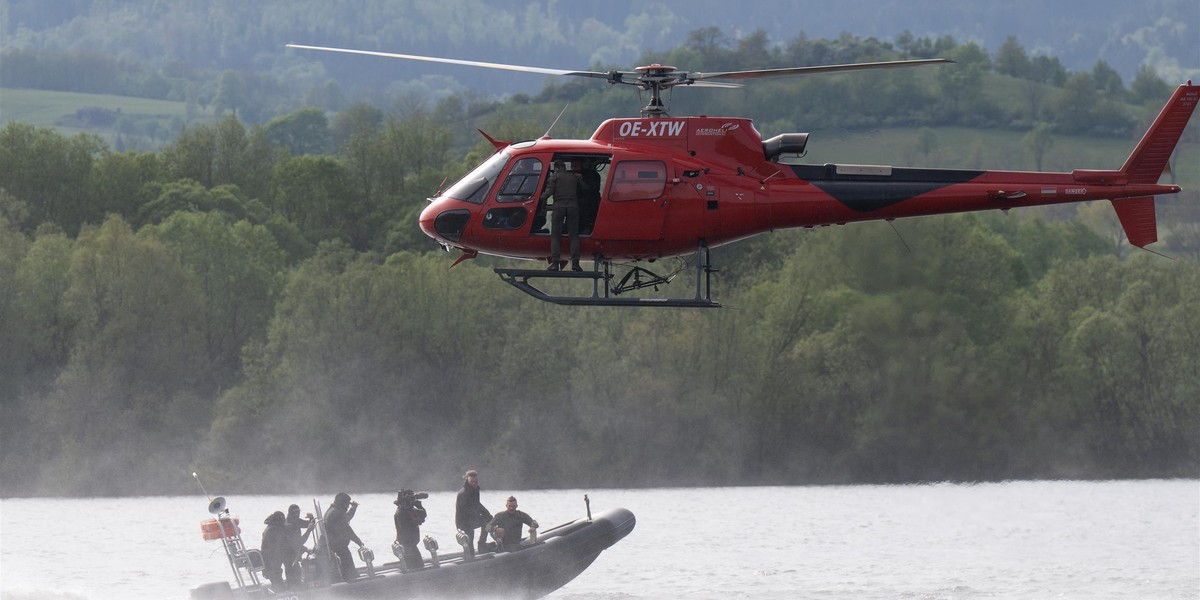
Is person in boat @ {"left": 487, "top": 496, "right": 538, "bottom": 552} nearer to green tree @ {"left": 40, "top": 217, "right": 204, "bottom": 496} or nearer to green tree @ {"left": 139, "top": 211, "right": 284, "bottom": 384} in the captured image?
green tree @ {"left": 40, "top": 217, "right": 204, "bottom": 496}

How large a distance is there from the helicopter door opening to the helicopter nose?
975 mm

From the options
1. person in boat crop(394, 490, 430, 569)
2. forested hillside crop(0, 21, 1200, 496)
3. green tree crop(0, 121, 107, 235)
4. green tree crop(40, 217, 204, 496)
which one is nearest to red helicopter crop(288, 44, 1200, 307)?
person in boat crop(394, 490, 430, 569)

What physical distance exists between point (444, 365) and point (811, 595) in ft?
104

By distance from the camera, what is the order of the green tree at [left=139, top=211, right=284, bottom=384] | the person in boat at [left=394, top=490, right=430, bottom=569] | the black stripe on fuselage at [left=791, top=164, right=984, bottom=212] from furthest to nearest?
1. the green tree at [left=139, top=211, right=284, bottom=384]
2. the person in boat at [left=394, top=490, right=430, bottom=569]
3. the black stripe on fuselage at [left=791, top=164, right=984, bottom=212]

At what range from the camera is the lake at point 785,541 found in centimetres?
3006

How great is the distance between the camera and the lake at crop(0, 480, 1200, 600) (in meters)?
30.1

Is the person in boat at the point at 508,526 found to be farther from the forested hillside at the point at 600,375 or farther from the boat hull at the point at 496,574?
the forested hillside at the point at 600,375

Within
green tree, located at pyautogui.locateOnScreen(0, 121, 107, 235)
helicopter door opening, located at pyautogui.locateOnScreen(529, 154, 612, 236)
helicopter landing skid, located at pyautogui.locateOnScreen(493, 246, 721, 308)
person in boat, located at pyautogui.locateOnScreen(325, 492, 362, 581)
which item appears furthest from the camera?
green tree, located at pyautogui.locateOnScreen(0, 121, 107, 235)

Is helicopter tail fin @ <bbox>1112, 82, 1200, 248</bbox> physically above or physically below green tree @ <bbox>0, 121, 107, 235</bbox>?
below

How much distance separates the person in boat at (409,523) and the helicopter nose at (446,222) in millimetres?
3645

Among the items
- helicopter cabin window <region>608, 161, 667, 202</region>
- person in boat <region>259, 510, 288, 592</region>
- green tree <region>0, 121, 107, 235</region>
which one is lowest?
person in boat <region>259, 510, 288, 592</region>

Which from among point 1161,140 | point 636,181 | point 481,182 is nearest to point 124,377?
point 481,182

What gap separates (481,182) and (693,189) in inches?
113

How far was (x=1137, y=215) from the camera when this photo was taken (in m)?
23.4
